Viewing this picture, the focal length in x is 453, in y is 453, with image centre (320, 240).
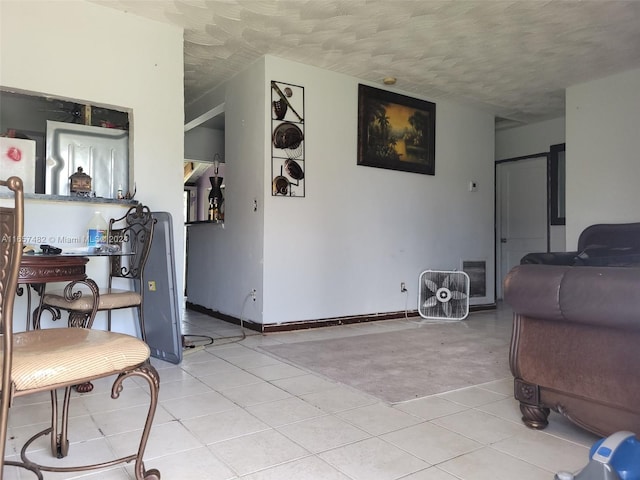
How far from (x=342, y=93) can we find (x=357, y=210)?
1.18 meters

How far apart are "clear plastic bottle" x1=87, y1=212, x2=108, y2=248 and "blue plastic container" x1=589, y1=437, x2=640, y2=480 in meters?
2.80

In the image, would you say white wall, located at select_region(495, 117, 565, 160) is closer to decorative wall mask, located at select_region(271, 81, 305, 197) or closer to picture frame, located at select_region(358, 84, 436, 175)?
picture frame, located at select_region(358, 84, 436, 175)

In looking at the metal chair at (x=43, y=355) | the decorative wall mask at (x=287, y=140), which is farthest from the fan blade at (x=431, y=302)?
the metal chair at (x=43, y=355)

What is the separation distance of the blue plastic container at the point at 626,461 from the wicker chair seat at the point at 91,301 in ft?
7.91

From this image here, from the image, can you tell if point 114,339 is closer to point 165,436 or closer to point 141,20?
point 165,436

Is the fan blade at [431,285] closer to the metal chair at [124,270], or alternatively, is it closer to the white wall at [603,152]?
the white wall at [603,152]

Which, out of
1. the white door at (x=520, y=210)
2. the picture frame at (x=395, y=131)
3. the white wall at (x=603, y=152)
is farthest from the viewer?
the white door at (x=520, y=210)

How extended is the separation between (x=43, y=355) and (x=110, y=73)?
2.61 metres

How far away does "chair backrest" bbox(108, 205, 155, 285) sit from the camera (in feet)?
9.36

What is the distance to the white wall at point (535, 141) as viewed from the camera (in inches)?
231

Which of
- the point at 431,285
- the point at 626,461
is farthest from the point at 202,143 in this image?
the point at 626,461

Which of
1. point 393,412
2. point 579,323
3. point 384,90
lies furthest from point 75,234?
point 384,90

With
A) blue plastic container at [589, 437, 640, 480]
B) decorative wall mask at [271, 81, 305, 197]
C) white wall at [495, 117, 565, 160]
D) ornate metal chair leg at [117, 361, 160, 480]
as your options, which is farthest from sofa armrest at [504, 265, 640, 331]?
white wall at [495, 117, 565, 160]

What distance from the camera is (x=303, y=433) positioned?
1.87 meters
